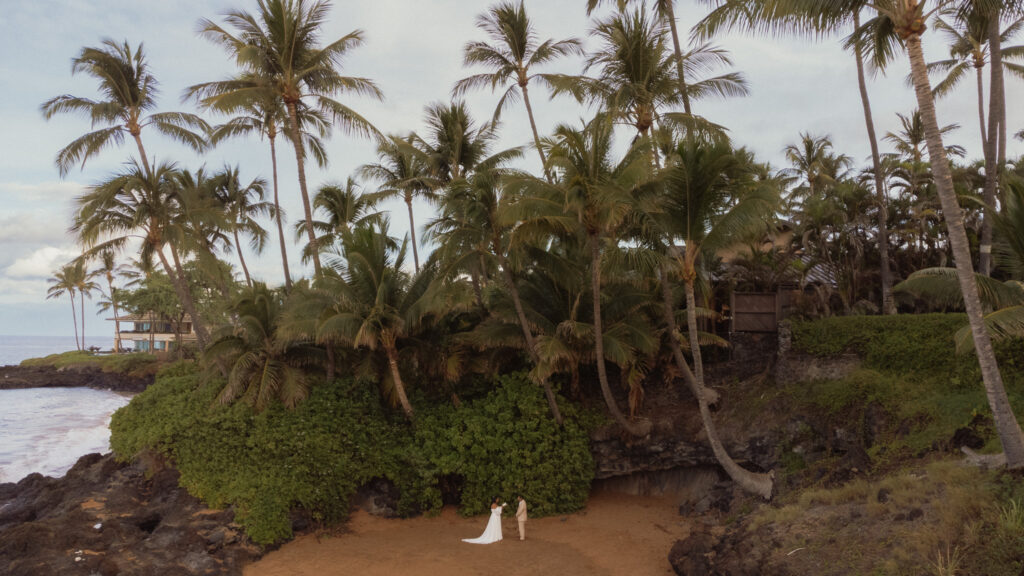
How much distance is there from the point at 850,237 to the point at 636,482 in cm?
1040

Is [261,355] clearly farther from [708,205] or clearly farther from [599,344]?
[708,205]

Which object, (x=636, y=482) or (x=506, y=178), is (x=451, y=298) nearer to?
(x=506, y=178)

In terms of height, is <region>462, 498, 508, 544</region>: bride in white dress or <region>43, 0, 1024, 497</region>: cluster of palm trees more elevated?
<region>43, 0, 1024, 497</region>: cluster of palm trees

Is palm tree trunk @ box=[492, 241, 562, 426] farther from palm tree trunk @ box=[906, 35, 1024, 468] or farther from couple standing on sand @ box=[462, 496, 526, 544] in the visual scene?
palm tree trunk @ box=[906, 35, 1024, 468]

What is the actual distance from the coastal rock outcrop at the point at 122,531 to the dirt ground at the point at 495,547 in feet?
3.62

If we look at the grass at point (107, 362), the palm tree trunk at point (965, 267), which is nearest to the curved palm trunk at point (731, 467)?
the palm tree trunk at point (965, 267)

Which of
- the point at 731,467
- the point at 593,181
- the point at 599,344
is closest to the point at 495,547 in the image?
the point at 599,344

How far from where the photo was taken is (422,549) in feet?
41.5

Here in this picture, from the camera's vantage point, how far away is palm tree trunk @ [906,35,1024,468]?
8383 mm

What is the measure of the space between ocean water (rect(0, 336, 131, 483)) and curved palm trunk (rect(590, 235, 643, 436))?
49.5 feet

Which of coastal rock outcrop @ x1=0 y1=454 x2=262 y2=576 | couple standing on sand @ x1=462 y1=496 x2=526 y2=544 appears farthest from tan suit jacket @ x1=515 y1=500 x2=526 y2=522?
coastal rock outcrop @ x1=0 y1=454 x2=262 y2=576

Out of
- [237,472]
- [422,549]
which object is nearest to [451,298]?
[422,549]

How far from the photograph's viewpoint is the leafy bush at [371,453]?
13.9 metres

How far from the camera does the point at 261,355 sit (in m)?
16.1
